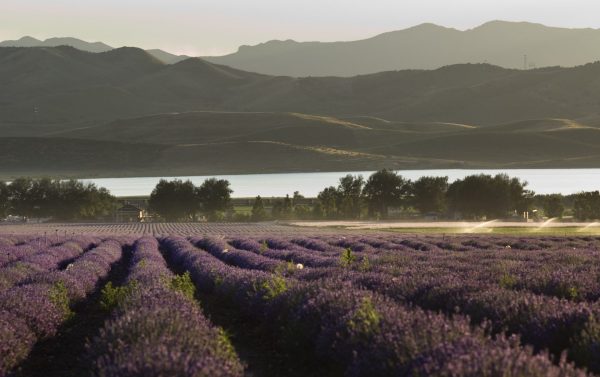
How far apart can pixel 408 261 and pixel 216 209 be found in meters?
99.2

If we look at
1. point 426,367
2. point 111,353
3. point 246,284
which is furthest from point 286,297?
point 426,367

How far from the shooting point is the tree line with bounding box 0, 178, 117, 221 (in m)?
119

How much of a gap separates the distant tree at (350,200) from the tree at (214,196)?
53.5 ft

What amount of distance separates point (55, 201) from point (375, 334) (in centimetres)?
11825

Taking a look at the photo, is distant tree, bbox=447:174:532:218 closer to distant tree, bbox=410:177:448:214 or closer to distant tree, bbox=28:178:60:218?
distant tree, bbox=410:177:448:214

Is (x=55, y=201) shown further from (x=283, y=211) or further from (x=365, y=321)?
(x=365, y=321)

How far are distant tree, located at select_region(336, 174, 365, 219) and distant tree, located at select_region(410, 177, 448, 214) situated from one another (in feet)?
27.7

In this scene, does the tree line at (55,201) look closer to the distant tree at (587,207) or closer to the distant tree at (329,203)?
the distant tree at (329,203)

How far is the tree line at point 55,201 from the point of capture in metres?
119

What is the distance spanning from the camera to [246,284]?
14.3 m

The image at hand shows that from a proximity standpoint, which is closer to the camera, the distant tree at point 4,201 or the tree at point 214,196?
the tree at point 214,196

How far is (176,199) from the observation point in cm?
11625

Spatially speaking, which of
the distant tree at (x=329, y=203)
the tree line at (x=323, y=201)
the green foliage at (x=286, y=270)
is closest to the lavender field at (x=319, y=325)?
the green foliage at (x=286, y=270)

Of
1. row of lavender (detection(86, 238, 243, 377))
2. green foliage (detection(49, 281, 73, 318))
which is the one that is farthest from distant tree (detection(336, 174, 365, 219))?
row of lavender (detection(86, 238, 243, 377))
